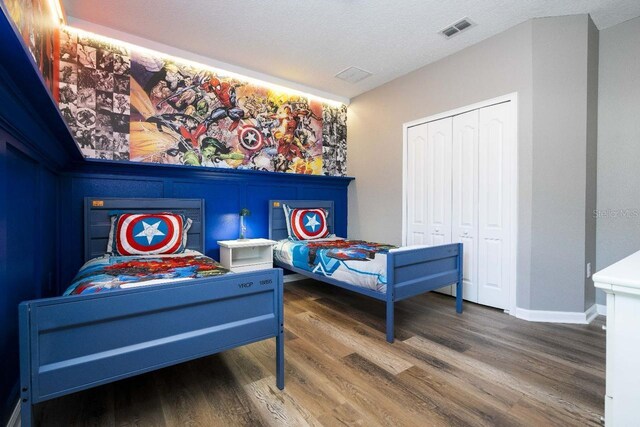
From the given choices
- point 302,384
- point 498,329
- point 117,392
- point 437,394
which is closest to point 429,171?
point 498,329

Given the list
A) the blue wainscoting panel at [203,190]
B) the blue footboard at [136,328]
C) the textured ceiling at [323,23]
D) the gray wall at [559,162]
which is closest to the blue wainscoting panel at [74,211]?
the blue wainscoting panel at [203,190]

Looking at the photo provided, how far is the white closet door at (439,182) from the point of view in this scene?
11.7 feet

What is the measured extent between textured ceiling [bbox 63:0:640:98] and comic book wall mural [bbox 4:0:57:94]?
1.92 feet

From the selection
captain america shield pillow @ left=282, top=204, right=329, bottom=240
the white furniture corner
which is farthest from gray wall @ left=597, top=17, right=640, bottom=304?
captain america shield pillow @ left=282, top=204, right=329, bottom=240

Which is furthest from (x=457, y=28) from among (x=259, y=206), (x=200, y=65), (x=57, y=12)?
(x=57, y=12)

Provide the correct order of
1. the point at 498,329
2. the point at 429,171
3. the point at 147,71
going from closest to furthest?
the point at 498,329 → the point at 147,71 → the point at 429,171

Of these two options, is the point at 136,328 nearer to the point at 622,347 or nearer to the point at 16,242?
the point at 16,242

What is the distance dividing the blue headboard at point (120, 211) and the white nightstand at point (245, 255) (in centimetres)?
29

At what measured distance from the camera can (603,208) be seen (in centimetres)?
294

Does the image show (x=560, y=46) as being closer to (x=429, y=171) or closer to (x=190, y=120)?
(x=429, y=171)

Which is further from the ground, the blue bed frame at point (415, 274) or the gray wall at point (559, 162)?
the gray wall at point (559, 162)

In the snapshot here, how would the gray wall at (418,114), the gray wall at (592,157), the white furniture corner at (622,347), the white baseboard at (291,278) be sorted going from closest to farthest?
1. the white furniture corner at (622,347)
2. the gray wall at (592,157)
3. the gray wall at (418,114)
4. the white baseboard at (291,278)

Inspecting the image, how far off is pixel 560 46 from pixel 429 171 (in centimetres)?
164

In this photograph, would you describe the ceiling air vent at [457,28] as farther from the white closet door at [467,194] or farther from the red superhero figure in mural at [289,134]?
the red superhero figure in mural at [289,134]
